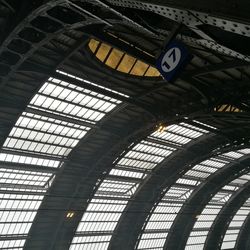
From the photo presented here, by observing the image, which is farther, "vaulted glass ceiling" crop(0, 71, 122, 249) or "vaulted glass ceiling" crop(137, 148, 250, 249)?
"vaulted glass ceiling" crop(137, 148, 250, 249)

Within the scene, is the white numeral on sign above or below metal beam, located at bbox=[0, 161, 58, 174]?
above

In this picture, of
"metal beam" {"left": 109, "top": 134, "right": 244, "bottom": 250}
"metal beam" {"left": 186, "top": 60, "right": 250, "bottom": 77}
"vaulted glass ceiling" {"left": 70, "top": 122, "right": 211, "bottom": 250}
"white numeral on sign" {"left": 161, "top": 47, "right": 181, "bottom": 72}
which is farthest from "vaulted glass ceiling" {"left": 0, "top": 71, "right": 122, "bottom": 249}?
"white numeral on sign" {"left": 161, "top": 47, "right": 181, "bottom": 72}

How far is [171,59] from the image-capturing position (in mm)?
7973

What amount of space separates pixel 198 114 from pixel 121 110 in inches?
255

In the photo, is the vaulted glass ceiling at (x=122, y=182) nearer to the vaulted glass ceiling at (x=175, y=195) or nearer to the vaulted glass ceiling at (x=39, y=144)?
the vaulted glass ceiling at (x=175, y=195)

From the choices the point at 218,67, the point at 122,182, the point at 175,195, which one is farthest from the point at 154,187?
the point at 218,67

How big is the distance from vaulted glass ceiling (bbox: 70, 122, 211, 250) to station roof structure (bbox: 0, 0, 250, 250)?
15 cm

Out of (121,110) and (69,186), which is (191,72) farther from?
(69,186)

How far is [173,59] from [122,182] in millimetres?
33118

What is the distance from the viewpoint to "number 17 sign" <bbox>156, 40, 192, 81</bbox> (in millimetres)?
7668

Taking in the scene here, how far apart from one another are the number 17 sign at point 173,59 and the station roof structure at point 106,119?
22cm

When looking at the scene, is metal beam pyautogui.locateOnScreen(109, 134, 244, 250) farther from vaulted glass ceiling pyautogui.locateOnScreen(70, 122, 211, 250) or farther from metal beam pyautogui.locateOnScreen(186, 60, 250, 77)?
metal beam pyautogui.locateOnScreen(186, 60, 250, 77)

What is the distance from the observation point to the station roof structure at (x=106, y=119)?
14.4 meters

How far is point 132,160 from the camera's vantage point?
126 feet
